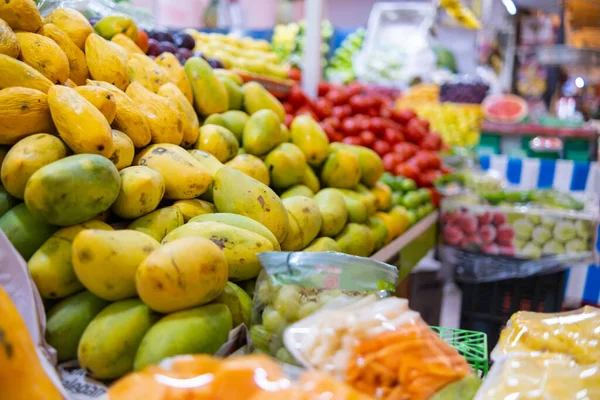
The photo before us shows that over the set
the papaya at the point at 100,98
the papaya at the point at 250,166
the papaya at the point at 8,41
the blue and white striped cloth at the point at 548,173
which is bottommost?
the blue and white striped cloth at the point at 548,173

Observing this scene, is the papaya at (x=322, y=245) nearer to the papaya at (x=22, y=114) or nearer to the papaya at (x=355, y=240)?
the papaya at (x=355, y=240)

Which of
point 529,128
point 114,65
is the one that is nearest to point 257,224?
point 114,65

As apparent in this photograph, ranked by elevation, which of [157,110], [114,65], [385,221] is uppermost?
[114,65]

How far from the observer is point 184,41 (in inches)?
98.4

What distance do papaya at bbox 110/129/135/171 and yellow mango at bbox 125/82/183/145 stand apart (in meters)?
0.15

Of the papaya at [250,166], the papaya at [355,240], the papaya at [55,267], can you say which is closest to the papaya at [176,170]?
the papaya at [250,166]

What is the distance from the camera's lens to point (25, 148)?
1.08 metres

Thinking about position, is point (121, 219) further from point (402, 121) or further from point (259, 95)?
point (402, 121)

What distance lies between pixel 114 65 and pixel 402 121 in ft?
7.97

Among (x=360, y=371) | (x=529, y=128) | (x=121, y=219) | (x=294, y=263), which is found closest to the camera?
(x=360, y=371)

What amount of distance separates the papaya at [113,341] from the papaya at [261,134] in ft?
2.82

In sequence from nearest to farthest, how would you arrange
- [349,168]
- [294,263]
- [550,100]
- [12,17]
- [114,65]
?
[294,263] < [12,17] < [114,65] < [349,168] < [550,100]

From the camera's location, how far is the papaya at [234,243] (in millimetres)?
1124

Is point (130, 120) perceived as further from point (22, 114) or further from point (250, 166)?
point (250, 166)
